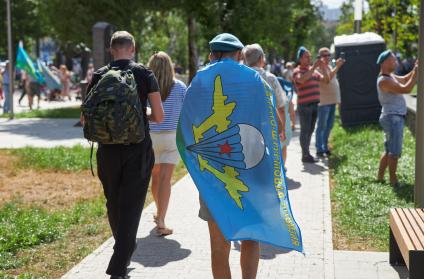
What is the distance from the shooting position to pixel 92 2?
22578 mm

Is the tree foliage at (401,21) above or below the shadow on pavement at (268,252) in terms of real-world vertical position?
above

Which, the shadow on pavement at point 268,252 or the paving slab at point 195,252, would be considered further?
the shadow on pavement at point 268,252

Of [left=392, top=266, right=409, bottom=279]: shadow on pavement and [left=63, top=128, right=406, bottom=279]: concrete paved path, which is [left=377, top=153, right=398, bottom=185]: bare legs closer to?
[left=63, top=128, right=406, bottom=279]: concrete paved path

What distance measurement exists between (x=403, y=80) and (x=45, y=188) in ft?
16.0

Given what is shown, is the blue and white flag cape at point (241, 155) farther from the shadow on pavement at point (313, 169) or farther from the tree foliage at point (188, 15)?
the tree foliage at point (188, 15)

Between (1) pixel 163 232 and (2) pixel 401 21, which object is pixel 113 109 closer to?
(1) pixel 163 232

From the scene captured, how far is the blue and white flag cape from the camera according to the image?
4340 millimetres

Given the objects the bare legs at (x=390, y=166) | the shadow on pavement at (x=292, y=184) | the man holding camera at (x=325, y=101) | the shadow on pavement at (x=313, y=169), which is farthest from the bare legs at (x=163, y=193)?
the man holding camera at (x=325, y=101)

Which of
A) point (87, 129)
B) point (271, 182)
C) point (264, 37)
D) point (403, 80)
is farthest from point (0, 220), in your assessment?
point (264, 37)

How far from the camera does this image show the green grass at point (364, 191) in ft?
22.8

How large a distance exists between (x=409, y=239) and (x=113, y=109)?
83.8 inches

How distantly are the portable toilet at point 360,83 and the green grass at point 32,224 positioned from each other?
9347 mm

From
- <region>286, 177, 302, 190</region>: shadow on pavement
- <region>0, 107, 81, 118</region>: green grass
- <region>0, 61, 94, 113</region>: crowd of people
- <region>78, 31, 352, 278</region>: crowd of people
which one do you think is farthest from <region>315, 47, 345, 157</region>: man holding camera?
<region>0, 61, 94, 113</region>: crowd of people

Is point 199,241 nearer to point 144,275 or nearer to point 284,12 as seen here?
point 144,275
